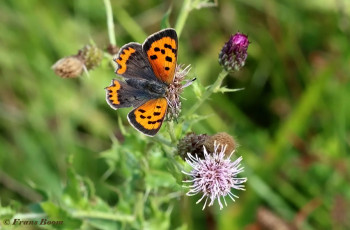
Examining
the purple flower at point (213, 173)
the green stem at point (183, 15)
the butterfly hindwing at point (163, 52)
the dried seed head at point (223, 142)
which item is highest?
the green stem at point (183, 15)

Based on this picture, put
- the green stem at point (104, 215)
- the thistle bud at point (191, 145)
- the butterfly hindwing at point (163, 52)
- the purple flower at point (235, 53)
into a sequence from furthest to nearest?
the green stem at point (104, 215) < the purple flower at point (235, 53) < the thistle bud at point (191, 145) < the butterfly hindwing at point (163, 52)

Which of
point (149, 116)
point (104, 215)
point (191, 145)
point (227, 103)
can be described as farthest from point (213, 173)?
point (227, 103)

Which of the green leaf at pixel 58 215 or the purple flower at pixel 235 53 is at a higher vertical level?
the purple flower at pixel 235 53

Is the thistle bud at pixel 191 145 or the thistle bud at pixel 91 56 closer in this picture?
the thistle bud at pixel 191 145

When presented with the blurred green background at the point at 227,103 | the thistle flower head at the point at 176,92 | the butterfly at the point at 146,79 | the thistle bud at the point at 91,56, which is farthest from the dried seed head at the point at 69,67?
the blurred green background at the point at 227,103

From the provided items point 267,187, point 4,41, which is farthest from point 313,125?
point 4,41

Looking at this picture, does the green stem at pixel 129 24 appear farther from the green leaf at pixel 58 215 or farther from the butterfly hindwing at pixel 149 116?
the butterfly hindwing at pixel 149 116

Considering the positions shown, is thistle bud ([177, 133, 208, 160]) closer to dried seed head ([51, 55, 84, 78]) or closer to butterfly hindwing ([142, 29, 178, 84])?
butterfly hindwing ([142, 29, 178, 84])

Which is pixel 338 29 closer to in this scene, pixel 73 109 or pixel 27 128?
pixel 73 109

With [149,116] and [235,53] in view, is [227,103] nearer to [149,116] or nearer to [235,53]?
[235,53]
